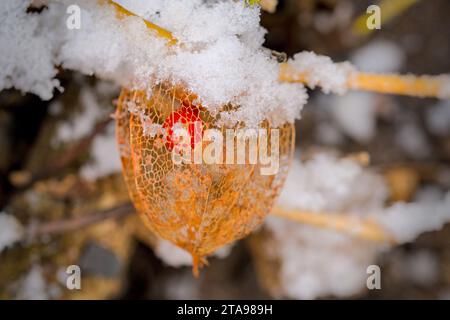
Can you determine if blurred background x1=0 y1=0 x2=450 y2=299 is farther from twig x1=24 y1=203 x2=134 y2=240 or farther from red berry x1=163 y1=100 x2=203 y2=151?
red berry x1=163 y1=100 x2=203 y2=151

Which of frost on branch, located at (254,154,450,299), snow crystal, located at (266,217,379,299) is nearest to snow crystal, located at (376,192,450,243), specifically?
frost on branch, located at (254,154,450,299)

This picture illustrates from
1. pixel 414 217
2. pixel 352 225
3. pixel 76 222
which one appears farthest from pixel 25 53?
pixel 414 217

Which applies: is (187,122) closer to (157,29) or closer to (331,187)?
(157,29)

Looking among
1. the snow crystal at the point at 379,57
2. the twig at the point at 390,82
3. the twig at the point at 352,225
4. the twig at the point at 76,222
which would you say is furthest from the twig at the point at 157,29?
the snow crystal at the point at 379,57

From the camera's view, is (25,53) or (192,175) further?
(25,53)

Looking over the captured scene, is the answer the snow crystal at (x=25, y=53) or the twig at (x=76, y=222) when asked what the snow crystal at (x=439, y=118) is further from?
the snow crystal at (x=25, y=53)

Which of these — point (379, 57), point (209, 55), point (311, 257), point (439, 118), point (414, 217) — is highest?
point (379, 57)
